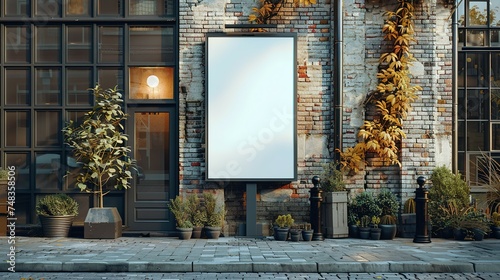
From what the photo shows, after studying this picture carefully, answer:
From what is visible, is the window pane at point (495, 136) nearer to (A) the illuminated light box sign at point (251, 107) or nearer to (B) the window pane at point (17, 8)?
(A) the illuminated light box sign at point (251, 107)

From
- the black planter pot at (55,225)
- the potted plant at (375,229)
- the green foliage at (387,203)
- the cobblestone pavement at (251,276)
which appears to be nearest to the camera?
the cobblestone pavement at (251,276)

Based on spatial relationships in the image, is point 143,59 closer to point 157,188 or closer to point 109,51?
point 109,51

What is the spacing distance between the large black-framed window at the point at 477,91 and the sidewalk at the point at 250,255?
2.01 meters

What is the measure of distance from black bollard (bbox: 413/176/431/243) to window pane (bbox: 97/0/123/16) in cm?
658

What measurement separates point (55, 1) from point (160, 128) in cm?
326

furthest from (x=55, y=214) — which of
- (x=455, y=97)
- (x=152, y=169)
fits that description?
(x=455, y=97)

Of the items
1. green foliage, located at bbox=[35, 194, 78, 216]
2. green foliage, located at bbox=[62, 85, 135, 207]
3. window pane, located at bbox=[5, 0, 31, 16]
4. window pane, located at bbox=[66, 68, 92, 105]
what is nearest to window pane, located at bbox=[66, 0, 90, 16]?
window pane, located at bbox=[5, 0, 31, 16]

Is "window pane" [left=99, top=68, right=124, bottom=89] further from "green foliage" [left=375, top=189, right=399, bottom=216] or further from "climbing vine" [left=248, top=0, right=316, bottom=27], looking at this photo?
"green foliage" [left=375, top=189, right=399, bottom=216]

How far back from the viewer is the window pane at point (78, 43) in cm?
1185

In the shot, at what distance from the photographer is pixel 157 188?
38.7 feet

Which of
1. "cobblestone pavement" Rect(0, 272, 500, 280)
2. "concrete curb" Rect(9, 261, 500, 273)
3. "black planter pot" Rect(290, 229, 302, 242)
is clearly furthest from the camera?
"black planter pot" Rect(290, 229, 302, 242)

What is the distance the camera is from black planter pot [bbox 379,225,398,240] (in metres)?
11.0

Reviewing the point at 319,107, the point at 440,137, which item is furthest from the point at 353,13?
the point at 440,137

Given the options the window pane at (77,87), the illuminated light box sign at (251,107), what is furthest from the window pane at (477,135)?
the window pane at (77,87)
